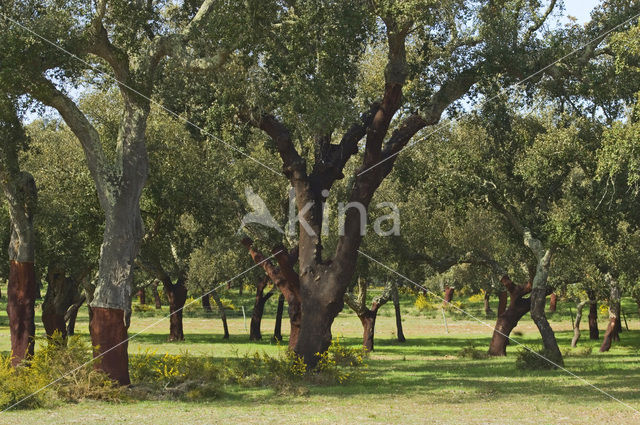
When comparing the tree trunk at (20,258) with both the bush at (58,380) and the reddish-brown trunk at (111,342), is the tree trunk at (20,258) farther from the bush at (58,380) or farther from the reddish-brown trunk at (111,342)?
the reddish-brown trunk at (111,342)

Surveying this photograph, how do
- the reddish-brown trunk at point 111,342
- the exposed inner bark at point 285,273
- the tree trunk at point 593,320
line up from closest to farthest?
the reddish-brown trunk at point 111,342 → the exposed inner bark at point 285,273 → the tree trunk at point 593,320

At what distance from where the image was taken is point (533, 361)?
2431 centimetres

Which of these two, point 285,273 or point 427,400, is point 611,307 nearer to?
point 285,273

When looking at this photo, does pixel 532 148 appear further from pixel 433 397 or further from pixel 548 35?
pixel 433 397

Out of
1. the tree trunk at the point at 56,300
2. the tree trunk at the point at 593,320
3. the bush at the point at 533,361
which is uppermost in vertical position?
the tree trunk at the point at 56,300

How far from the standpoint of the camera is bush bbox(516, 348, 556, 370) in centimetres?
2408

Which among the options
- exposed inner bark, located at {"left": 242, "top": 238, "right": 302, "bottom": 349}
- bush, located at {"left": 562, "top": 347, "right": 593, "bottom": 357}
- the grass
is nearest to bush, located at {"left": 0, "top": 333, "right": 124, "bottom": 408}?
the grass

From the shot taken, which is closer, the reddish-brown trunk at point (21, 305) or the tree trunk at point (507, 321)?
the reddish-brown trunk at point (21, 305)

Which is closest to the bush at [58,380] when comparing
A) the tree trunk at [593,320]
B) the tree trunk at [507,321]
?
the tree trunk at [507,321]

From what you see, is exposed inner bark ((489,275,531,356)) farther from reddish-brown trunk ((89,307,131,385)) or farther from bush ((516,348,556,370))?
reddish-brown trunk ((89,307,131,385))

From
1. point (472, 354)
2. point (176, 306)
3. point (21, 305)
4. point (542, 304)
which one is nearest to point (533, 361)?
point (542, 304)

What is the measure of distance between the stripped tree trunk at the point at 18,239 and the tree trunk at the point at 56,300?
1120 centimetres

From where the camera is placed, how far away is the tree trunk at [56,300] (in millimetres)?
31328

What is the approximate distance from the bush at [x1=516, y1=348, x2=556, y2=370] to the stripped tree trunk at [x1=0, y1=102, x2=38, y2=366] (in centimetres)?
1448
